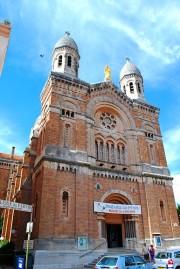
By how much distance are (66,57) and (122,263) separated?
77.9 ft

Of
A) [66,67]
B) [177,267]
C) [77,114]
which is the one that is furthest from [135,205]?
[66,67]

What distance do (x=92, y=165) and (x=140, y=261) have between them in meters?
10.5

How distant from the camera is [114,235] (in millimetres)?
22500

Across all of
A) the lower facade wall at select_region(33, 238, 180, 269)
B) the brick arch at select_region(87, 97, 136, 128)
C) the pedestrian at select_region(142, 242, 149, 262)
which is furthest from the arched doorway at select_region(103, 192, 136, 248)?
the brick arch at select_region(87, 97, 136, 128)

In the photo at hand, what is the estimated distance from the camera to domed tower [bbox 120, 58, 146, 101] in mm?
31734

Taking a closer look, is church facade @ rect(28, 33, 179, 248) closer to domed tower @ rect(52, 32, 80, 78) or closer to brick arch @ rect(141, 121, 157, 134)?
brick arch @ rect(141, 121, 157, 134)

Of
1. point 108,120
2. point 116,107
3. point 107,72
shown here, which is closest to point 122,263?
point 108,120

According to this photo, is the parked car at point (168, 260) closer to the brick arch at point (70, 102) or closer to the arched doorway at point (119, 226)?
the arched doorway at point (119, 226)

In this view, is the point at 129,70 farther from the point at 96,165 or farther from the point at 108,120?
the point at 96,165

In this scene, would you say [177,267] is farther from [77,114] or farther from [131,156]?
[77,114]

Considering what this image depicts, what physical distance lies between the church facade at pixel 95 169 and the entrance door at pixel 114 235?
0.26ft

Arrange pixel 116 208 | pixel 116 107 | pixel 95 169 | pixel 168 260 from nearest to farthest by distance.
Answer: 1. pixel 168 260
2. pixel 116 208
3. pixel 95 169
4. pixel 116 107

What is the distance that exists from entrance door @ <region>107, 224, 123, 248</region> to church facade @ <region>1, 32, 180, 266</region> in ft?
0.26

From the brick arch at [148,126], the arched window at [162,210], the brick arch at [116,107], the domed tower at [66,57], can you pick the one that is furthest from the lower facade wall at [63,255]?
the domed tower at [66,57]
